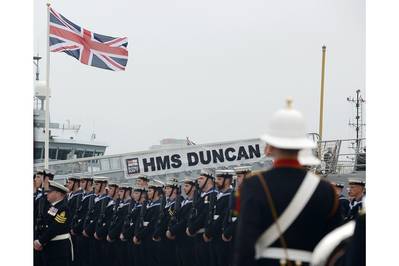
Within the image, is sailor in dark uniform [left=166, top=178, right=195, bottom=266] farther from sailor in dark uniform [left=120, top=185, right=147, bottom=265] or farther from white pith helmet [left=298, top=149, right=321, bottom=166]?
white pith helmet [left=298, top=149, right=321, bottom=166]

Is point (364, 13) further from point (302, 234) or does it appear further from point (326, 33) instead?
point (302, 234)

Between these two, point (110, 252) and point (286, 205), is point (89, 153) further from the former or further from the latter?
point (286, 205)

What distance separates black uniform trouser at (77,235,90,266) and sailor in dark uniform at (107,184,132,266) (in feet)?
0.68

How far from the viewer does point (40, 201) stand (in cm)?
463

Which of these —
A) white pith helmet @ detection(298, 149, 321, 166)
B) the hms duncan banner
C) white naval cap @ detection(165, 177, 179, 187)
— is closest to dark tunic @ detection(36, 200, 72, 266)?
the hms duncan banner

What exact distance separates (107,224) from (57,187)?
30.2 inches

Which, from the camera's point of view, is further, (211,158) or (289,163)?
(211,158)

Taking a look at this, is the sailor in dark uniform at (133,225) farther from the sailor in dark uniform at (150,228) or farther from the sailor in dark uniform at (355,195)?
the sailor in dark uniform at (355,195)

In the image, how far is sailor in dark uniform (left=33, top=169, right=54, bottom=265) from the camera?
4520 millimetres

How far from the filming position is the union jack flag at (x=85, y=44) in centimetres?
452

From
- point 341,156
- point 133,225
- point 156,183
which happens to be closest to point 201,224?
point 156,183
